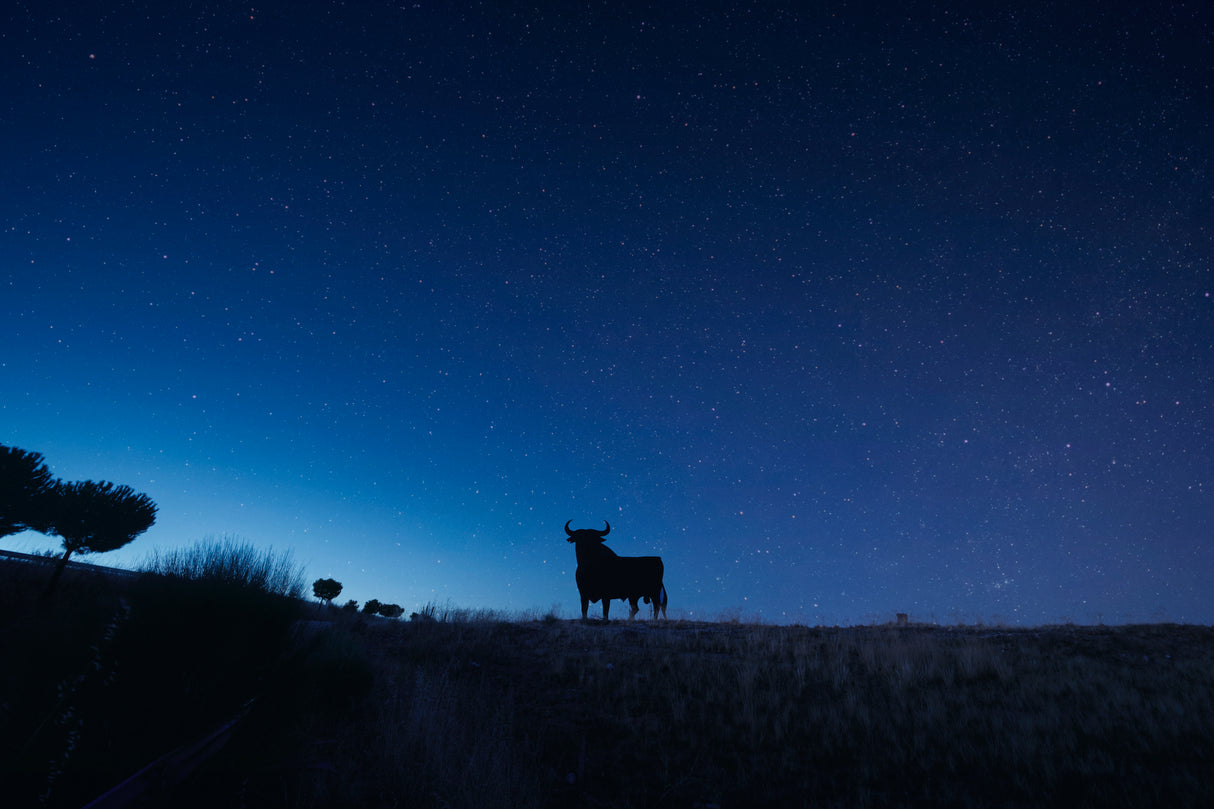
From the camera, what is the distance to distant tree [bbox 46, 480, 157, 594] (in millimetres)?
19172

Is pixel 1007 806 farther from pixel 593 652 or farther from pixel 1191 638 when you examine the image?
pixel 1191 638

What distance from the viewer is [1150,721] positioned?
741cm

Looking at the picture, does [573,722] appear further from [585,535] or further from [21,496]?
[21,496]

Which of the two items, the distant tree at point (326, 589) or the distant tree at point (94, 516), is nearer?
the distant tree at point (94, 516)

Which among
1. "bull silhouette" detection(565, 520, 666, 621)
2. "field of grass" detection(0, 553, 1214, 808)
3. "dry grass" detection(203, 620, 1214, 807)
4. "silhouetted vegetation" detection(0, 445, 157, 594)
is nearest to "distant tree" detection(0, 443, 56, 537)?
"silhouetted vegetation" detection(0, 445, 157, 594)

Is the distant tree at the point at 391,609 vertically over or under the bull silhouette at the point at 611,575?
under


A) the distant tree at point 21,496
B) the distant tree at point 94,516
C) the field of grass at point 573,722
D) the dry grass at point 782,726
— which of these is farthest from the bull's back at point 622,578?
the distant tree at point 21,496

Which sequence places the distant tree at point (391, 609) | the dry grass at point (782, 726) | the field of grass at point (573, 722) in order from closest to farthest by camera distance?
the field of grass at point (573, 722) < the dry grass at point (782, 726) < the distant tree at point (391, 609)

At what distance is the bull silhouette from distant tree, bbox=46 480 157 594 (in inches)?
693

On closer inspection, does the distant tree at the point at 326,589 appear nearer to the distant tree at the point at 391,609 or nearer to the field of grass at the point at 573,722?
the distant tree at the point at 391,609

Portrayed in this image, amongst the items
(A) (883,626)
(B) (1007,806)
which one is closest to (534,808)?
(B) (1007,806)

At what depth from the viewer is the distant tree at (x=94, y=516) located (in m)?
19.2

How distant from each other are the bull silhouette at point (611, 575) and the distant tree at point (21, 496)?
2012 cm

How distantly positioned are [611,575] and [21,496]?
2297 centimetres
